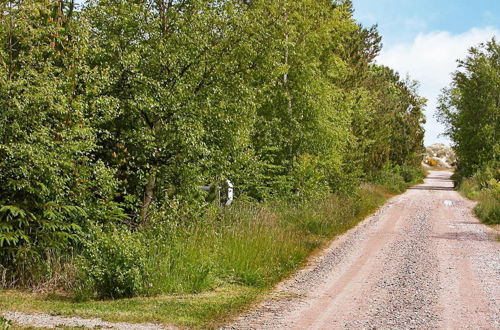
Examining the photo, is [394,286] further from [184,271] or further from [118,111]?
[118,111]

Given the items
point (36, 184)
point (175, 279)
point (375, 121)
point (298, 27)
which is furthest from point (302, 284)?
point (375, 121)

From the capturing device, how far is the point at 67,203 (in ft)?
40.7

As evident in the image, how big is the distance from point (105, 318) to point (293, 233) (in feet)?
30.2

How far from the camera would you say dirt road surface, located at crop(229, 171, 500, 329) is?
30.1 feet

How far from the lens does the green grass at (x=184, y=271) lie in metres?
9.48

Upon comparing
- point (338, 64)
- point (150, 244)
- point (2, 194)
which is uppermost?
point (338, 64)

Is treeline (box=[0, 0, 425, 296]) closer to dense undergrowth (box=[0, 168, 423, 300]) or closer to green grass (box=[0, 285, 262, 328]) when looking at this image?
dense undergrowth (box=[0, 168, 423, 300])

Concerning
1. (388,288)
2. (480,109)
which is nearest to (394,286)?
(388,288)

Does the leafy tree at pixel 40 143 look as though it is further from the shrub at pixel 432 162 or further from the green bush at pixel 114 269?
the shrub at pixel 432 162

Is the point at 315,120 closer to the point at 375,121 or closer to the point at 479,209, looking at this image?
the point at 479,209

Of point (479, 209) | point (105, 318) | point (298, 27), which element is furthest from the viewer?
point (479, 209)

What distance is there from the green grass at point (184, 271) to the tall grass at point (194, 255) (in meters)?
0.02

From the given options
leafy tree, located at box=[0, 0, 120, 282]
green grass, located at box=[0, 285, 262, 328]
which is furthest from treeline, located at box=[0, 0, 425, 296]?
green grass, located at box=[0, 285, 262, 328]

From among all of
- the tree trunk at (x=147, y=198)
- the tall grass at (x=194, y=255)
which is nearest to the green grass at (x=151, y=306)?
the tall grass at (x=194, y=255)
